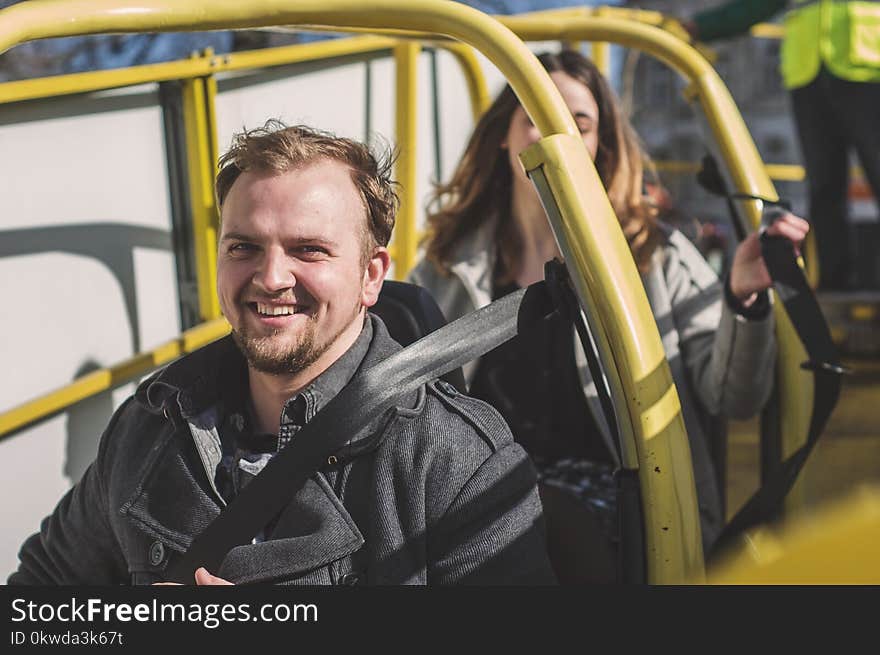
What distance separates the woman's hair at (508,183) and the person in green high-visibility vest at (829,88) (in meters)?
1.73

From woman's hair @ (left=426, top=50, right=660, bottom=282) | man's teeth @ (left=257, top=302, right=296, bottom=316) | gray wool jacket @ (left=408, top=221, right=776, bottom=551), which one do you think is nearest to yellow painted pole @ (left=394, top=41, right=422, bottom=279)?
woman's hair @ (left=426, top=50, right=660, bottom=282)

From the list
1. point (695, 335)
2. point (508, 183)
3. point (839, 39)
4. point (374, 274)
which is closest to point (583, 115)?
point (508, 183)

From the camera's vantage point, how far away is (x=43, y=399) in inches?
68.1

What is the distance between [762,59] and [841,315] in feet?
41.8

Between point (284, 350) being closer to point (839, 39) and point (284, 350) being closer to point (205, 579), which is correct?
point (205, 579)

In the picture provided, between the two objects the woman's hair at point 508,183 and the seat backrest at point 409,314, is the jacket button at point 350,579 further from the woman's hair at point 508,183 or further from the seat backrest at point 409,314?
the woman's hair at point 508,183

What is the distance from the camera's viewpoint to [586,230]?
135 cm

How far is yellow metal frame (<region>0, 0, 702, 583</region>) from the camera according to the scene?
1.33 meters

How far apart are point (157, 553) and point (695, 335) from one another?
1.07 metres

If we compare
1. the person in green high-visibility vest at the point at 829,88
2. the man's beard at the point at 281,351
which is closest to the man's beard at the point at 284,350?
the man's beard at the point at 281,351

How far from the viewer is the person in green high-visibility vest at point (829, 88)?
4027 mm

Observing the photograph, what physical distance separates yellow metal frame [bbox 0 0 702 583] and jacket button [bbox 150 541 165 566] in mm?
531

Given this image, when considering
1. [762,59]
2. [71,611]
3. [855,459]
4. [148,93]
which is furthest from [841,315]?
[762,59]

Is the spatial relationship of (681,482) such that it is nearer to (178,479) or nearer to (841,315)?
(178,479)
